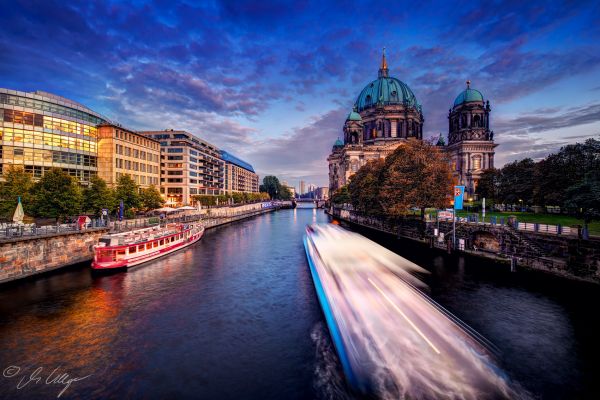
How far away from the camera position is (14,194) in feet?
148

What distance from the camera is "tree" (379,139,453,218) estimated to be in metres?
53.9

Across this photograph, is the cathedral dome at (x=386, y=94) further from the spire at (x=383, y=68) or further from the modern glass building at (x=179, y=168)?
the modern glass building at (x=179, y=168)

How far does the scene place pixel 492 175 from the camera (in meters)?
85.0

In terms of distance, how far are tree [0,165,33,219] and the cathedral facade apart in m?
125

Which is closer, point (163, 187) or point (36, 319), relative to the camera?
point (36, 319)

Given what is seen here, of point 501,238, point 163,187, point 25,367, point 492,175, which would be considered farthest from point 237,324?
point 163,187

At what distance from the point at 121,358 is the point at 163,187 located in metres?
110

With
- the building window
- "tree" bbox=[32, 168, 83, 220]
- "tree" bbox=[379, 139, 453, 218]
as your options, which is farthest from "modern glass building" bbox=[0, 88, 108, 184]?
the building window

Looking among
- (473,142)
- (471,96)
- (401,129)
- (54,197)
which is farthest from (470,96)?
(54,197)

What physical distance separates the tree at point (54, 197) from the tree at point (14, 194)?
1.85 metres

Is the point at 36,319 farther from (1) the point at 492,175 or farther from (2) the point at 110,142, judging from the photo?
(1) the point at 492,175

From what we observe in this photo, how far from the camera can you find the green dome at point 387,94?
582ft

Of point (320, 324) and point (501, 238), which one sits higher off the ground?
point (501, 238)

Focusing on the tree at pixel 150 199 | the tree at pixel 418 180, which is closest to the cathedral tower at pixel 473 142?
the tree at pixel 418 180
